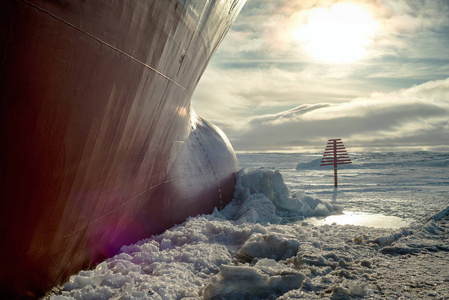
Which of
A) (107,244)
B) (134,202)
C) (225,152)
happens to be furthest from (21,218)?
(225,152)

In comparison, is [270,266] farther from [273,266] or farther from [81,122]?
[81,122]

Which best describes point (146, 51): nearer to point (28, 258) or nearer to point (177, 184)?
point (28, 258)

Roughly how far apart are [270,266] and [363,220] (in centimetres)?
428

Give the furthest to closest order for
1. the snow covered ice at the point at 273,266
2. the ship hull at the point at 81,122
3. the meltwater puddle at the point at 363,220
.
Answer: the meltwater puddle at the point at 363,220
the snow covered ice at the point at 273,266
the ship hull at the point at 81,122

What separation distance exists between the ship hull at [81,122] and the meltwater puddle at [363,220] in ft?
12.7

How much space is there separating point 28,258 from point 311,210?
6091mm

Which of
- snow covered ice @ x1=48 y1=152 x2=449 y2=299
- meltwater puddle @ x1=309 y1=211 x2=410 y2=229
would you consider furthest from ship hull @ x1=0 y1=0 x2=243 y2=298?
meltwater puddle @ x1=309 y1=211 x2=410 y2=229

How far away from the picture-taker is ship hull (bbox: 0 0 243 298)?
6.50ft

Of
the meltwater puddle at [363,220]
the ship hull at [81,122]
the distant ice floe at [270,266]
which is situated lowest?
the meltwater puddle at [363,220]

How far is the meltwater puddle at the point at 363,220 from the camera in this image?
606 cm

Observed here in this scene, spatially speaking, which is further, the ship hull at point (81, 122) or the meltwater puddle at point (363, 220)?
the meltwater puddle at point (363, 220)

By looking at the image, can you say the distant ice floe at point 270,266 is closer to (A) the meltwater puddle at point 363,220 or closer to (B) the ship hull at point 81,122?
(B) the ship hull at point 81,122

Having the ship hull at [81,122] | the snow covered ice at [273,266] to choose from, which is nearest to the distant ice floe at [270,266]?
the snow covered ice at [273,266]

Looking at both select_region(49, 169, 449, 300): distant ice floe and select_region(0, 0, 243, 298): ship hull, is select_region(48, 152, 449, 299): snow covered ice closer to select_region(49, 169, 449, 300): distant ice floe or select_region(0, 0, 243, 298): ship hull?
select_region(49, 169, 449, 300): distant ice floe
